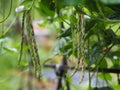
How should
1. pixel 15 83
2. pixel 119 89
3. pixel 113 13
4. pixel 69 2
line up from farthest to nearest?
pixel 15 83
pixel 119 89
pixel 113 13
pixel 69 2

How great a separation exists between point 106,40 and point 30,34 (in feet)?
0.62

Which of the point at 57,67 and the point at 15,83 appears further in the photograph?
the point at 15,83

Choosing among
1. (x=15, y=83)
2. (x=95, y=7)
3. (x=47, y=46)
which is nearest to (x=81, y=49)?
(x=95, y=7)

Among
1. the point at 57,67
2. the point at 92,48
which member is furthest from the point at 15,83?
A: the point at 92,48

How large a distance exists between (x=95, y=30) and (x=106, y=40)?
0.04 metres

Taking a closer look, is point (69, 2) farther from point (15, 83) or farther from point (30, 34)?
point (15, 83)

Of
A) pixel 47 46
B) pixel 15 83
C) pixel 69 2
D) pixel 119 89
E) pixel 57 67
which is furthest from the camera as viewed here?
pixel 47 46

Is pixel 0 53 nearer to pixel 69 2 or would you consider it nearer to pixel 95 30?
pixel 95 30

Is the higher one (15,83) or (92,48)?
(92,48)

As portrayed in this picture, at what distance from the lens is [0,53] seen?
809mm

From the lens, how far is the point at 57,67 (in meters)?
0.92

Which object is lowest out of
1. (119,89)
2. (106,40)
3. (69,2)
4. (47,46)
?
(47,46)

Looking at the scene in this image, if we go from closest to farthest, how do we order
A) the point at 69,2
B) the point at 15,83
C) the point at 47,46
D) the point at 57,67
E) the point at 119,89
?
1. the point at 69,2
2. the point at 119,89
3. the point at 57,67
4. the point at 15,83
5. the point at 47,46

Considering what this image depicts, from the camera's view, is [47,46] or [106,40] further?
[47,46]
